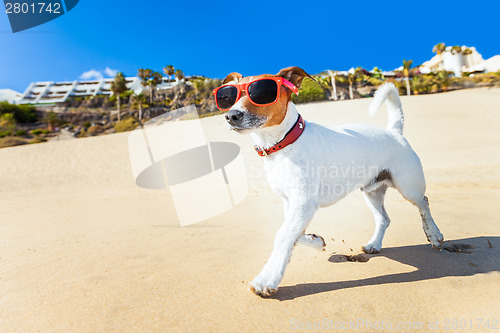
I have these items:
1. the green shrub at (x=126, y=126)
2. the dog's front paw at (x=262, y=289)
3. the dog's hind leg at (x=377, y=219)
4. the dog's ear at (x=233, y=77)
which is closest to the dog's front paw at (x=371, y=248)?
the dog's hind leg at (x=377, y=219)

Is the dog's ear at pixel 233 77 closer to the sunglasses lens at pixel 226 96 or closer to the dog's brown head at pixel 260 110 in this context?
the dog's brown head at pixel 260 110

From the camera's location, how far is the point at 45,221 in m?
5.96

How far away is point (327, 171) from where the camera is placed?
2.74 m

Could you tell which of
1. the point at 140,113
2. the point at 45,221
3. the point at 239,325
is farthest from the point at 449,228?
the point at 140,113

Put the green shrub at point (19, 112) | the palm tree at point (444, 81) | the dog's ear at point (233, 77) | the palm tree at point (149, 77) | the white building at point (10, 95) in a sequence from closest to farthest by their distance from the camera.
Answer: the dog's ear at point (233, 77) → the palm tree at point (444, 81) → the green shrub at point (19, 112) → the palm tree at point (149, 77) → the white building at point (10, 95)

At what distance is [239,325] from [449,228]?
3.88 meters

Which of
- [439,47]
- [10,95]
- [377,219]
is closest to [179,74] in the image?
[439,47]

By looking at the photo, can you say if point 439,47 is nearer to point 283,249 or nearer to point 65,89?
point 283,249

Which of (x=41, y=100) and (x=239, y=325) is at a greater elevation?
(x=41, y=100)

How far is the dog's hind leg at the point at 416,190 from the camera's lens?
11.0 feet

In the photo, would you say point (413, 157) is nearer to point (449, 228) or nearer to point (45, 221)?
point (449, 228)

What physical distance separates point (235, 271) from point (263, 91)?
1730 millimetres

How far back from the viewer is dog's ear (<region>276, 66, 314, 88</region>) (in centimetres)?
264

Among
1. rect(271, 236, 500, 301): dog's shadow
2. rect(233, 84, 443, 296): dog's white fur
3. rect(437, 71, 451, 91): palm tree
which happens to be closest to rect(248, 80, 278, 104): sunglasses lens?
rect(233, 84, 443, 296): dog's white fur
